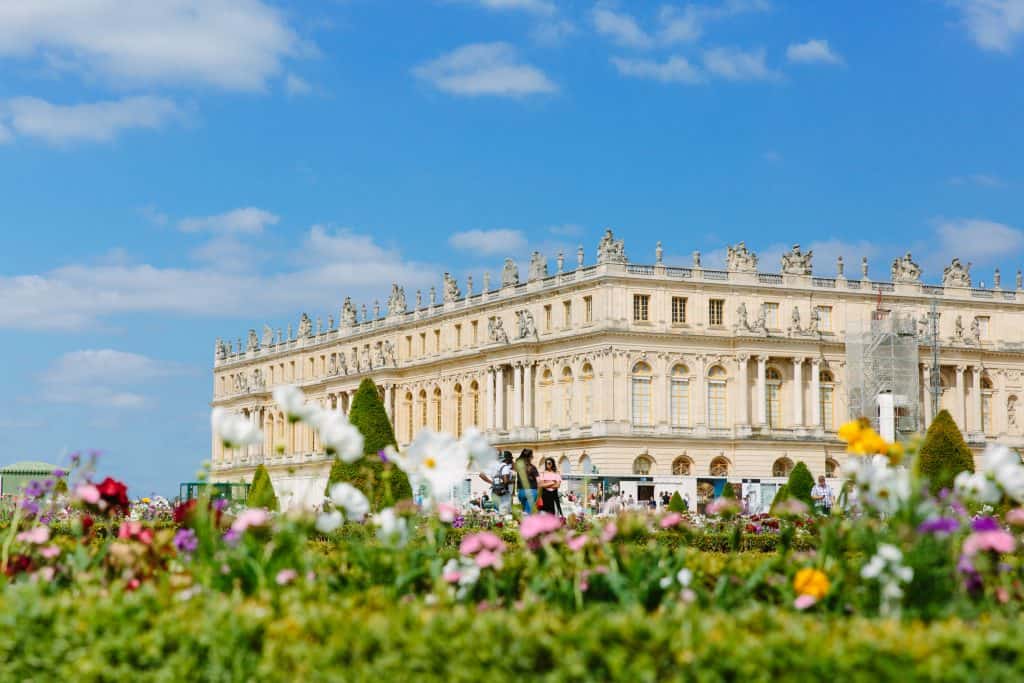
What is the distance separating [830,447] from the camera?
6038cm

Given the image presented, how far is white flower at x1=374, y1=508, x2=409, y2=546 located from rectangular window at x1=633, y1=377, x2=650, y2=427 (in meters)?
50.3

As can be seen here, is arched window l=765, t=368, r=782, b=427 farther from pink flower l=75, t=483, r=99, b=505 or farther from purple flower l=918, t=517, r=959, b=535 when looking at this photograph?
purple flower l=918, t=517, r=959, b=535

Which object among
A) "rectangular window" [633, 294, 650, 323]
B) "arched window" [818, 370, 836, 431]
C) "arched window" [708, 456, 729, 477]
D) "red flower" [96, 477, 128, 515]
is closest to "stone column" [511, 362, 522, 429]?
"rectangular window" [633, 294, 650, 323]

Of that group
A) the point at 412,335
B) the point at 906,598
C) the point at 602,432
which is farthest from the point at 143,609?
the point at 412,335

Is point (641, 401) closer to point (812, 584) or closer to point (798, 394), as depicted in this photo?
point (798, 394)

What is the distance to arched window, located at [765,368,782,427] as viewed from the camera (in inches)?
2364

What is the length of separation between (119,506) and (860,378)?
166 feet

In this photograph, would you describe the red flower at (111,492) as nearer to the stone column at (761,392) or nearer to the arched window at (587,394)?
the arched window at (587,394)

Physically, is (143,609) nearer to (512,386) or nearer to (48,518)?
(48,518)

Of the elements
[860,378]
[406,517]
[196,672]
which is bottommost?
[196,672]

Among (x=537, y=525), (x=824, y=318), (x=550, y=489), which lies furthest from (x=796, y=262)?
(x=537, y=525)

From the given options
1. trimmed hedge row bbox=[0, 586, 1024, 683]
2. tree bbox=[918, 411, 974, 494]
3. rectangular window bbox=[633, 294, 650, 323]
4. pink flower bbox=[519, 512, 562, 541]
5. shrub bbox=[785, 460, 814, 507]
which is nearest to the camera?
trimmed hedge row bbox=[0, 586, 1024, 683]

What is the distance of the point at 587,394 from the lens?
58.4 m

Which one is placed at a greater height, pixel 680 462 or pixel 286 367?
pixel 286 367
